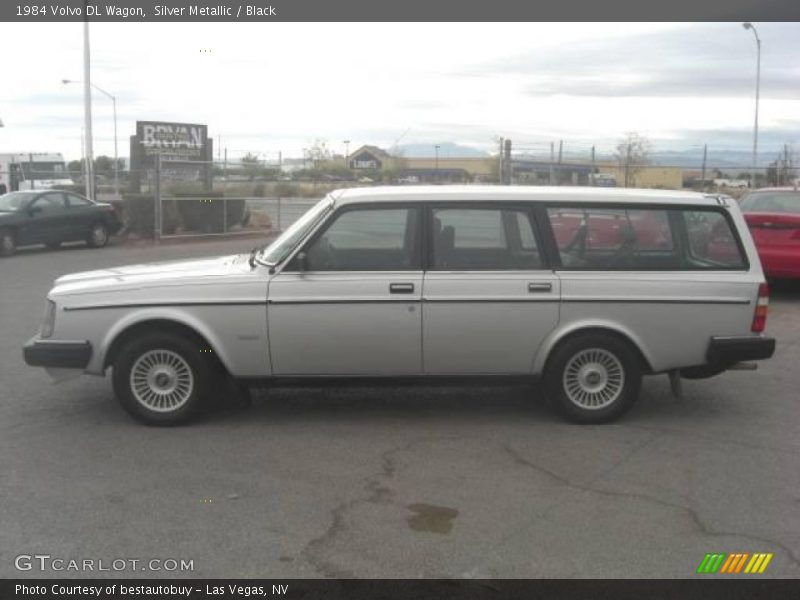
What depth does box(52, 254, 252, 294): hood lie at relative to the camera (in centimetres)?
588

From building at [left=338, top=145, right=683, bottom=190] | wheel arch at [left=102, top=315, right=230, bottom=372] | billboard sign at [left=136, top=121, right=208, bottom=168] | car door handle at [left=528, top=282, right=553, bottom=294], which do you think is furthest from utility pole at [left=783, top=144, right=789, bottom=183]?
wheel arch at [left=102, top=315, right=230, bottom=372]

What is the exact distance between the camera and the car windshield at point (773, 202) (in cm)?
1172

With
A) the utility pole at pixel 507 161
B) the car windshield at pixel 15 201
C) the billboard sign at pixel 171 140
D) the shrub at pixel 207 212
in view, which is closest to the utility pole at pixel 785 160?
the utility pole at pixel 507 161

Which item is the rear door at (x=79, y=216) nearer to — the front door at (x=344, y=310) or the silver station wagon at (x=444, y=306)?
the silver station wagon at (x=444, y=306)

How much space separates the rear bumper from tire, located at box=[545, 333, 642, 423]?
51 cm

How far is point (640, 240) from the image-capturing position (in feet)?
20.1

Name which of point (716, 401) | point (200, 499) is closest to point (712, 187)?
point (716, 401)

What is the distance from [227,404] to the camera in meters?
6.54

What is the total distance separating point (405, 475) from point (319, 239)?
5.88ft

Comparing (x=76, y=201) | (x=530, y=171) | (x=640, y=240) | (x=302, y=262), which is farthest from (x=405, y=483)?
(x=76, y=201)

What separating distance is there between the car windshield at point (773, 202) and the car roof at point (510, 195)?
20.2 ft

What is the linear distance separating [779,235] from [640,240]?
627 centimetres

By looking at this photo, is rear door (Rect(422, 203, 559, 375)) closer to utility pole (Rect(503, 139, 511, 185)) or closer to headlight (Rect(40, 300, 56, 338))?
headlight (Rect(40, 300, 56, 338))

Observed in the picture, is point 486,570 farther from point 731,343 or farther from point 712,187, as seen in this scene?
point 712,187
